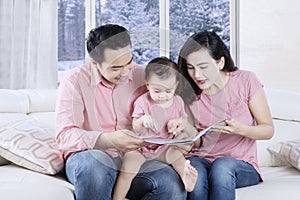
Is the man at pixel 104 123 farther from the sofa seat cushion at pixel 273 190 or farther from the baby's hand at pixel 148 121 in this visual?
the sofa seat cushion at pixel 273 190

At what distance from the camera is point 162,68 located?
1.52m

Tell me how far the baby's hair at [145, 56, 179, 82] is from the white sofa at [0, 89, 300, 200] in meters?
0.46

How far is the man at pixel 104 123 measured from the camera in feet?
4.96

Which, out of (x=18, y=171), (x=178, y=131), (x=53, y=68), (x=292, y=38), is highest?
(x=292, y=38)

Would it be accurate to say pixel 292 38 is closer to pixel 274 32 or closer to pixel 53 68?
pixel 274 32

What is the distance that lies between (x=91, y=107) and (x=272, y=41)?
2361mm

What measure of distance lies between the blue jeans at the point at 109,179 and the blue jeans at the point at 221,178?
10 cm

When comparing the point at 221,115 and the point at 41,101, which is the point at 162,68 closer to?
the point at 221,115

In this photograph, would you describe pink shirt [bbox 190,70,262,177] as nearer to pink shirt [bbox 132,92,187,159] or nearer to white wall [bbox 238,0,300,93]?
pink shirt [bbox 132,92,187,159]

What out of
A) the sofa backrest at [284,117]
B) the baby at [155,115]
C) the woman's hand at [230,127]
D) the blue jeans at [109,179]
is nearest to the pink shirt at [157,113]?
the baby at [155,115]

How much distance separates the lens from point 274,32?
361 centimetres

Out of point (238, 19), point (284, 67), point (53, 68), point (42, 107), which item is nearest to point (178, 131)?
point (42, 107)

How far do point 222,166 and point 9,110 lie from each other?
93 cm

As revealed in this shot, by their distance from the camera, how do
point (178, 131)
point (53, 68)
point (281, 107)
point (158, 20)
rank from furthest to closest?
point (158, 20), point (53, 68), point (281, 107), point (178, 131)
